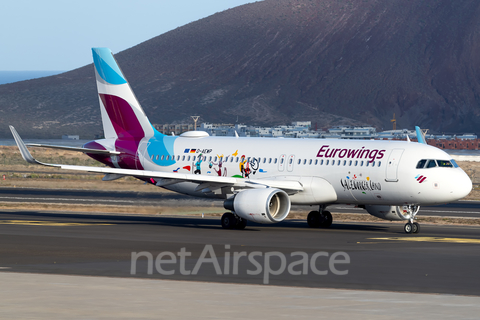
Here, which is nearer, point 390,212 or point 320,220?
point 390,212

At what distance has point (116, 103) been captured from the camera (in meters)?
43.7

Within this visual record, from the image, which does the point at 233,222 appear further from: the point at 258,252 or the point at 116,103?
the point at 116,103

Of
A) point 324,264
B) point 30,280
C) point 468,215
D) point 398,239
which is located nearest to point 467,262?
point 324,264

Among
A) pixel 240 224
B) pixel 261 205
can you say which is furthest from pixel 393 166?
pixel 240 224

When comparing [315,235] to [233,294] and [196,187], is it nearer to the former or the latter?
[196,187]

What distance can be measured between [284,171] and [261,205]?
4119mm

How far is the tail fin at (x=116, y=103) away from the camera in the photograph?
141 ft

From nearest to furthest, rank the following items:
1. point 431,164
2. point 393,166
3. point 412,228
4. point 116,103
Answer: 1. point 412,228
2. point 431,164
3. point 393,166
4. point 116,103

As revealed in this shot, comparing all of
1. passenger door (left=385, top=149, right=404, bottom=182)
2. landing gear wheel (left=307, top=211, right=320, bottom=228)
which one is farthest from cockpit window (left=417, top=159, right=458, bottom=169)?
landing gear wheel (left=307, top=211, right=320, bottom=228)

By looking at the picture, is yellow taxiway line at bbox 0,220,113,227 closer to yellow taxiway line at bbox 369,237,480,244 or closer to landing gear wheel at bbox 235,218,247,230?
landing gear wheel at bbox 235,218,247,230

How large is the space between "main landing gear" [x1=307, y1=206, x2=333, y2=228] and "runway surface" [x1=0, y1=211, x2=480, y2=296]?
54cm

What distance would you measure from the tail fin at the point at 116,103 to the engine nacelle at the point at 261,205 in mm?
10102

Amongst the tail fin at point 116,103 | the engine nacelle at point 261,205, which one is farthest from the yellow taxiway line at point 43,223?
the tail fin at point 116,103

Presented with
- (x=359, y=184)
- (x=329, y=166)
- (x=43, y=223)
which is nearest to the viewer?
(x=359, y=184)
